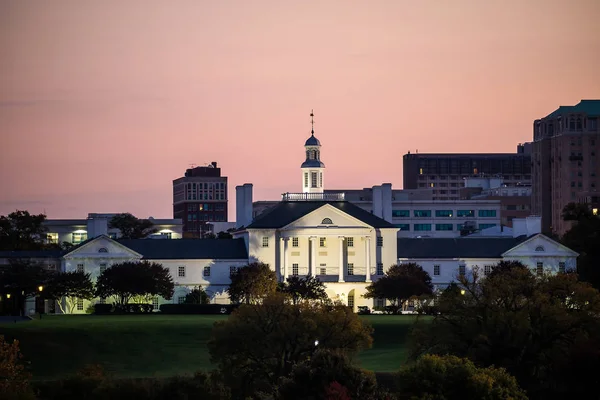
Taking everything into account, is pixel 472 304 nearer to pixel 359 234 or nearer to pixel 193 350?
pixel 193 350

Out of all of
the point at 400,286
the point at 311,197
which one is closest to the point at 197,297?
the point at 311,197

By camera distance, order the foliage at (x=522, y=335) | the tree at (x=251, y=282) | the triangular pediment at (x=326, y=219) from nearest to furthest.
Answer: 1. the foliage at (x=522, y=335)
2. the tree at (x=251, y=282)
3. the triangular pediment at (x=326, y=219)

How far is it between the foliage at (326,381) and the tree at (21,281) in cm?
6915

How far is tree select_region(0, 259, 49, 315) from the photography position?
534 feet

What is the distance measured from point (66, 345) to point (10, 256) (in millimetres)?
51615

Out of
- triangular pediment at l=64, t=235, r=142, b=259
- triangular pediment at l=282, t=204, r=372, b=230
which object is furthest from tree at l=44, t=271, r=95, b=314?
triangular pediment at l=282, t=204, r=372, b=230

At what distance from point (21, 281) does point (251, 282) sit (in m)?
21.3

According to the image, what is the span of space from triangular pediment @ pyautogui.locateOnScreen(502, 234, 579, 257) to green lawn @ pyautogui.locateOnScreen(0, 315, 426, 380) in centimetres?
3653

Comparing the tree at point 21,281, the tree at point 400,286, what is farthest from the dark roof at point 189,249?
the tree at point 400,286

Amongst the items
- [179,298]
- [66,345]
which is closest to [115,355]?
[66,345]

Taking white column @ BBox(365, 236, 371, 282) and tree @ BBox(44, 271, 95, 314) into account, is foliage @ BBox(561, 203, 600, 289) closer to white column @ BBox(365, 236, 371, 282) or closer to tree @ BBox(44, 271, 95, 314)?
white column @ BBox(365, 236, 371, 282)

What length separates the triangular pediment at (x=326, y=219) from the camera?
178250 millimetres

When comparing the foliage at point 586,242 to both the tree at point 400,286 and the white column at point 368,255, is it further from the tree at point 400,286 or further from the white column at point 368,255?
the white column at point 368,255

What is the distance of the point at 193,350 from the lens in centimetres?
13025
